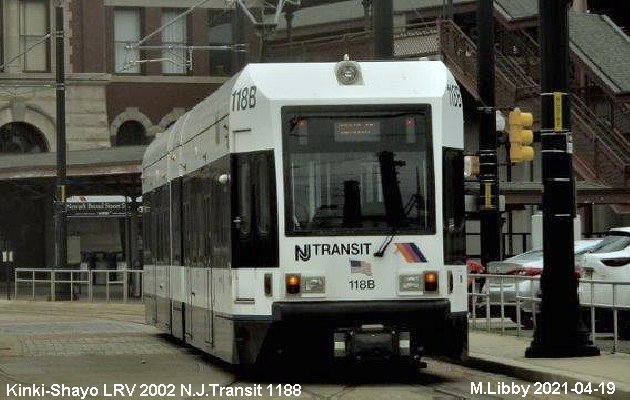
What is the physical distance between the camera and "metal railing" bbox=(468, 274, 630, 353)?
20.3 metres

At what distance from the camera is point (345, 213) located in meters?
16.9

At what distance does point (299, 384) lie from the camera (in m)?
17.0

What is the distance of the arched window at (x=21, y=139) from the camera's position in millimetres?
59438

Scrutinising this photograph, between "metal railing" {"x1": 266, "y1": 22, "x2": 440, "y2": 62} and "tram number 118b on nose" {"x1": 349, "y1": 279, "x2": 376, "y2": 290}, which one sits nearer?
"tram number 118b on nose" {"x1": 349, "y1": 279, "x2": 376, "y2": 290}

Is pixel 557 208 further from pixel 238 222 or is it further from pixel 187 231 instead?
pixel 187 231

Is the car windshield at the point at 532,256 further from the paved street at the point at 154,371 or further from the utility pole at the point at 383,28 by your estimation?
the paved street at the point at 154,371

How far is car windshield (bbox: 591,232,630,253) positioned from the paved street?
161 inches

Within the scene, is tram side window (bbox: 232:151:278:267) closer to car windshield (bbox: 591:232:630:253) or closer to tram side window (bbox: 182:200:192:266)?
tram side window (bbox: 182:200:192:266)

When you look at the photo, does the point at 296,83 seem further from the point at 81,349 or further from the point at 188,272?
the point at 81,349

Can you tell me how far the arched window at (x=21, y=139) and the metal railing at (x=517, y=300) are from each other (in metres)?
35.4

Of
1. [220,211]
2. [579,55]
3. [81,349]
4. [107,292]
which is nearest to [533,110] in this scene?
[579,55]


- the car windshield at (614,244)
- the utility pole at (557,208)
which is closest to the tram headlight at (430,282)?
the utility pole at (557,208)

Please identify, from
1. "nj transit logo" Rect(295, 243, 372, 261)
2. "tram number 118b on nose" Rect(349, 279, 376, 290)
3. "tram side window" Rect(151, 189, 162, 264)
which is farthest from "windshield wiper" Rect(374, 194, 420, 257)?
"tram side window" Rect(151, 189, 162, 264)

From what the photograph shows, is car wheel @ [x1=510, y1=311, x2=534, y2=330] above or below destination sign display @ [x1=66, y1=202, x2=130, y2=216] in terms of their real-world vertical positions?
below
